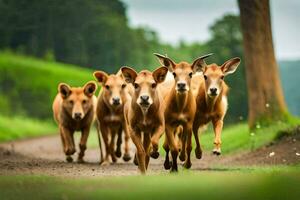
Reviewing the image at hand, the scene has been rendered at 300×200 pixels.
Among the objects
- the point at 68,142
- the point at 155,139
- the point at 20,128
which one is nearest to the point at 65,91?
the point at 68,142

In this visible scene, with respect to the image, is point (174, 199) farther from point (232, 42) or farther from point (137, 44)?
point (137, 44)

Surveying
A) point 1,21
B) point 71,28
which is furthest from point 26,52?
point 1,21

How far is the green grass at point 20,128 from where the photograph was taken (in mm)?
41000

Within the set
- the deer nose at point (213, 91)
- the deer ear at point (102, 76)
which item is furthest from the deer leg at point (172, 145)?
the deer ear at point (102, 76)

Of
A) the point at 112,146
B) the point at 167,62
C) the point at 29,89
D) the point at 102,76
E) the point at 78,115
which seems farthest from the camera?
the point at 29,89

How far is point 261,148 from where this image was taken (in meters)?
22.4

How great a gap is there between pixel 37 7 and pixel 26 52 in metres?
11.0

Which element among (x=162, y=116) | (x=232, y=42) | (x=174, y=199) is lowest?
(x=174, y=199)

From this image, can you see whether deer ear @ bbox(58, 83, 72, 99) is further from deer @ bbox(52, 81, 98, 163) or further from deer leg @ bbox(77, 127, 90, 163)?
deer leg @ bbox(77, 127, 90, 163)

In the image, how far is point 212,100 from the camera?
17.4 meters

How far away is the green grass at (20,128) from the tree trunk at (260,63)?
15.3m

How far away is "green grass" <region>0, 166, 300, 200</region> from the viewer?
Answer: 1009 centimetres

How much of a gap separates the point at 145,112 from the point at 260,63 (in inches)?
436

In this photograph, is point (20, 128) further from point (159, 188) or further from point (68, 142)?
point (159, 188)
